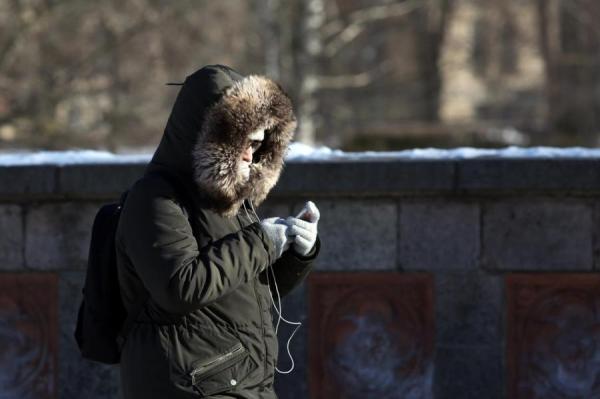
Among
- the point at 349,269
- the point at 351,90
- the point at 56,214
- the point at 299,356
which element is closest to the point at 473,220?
the point at 349,269

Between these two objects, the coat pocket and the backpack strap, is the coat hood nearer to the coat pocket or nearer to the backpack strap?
the backpack strap

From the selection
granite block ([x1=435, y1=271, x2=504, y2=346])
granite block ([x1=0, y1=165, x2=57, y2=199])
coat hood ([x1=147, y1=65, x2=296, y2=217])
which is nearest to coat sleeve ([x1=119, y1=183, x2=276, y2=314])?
coat hood ([x1=147, y1=65, x2=296, y2=217])

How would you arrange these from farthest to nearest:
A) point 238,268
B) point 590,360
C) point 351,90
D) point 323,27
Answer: point 351,90
point 323,27
point 590,360
point 238,268

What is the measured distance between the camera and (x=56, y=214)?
5246mm

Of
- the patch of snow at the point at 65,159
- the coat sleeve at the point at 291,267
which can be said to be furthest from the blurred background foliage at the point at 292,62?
the coat sleeve at the point at 291,267

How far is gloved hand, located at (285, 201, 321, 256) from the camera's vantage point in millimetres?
3289

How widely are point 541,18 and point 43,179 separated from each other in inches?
1037

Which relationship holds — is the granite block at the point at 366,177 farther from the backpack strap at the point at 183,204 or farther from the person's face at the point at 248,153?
the backpack strap at the point at 183,204

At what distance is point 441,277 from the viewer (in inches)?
196

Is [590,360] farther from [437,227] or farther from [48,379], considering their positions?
[48,379]

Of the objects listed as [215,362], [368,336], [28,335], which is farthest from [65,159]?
[215,362]

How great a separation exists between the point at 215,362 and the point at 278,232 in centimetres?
43

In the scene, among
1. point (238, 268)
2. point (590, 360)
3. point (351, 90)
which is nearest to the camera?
point (238, 268)

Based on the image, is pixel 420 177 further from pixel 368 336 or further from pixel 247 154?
pixel 247 154
